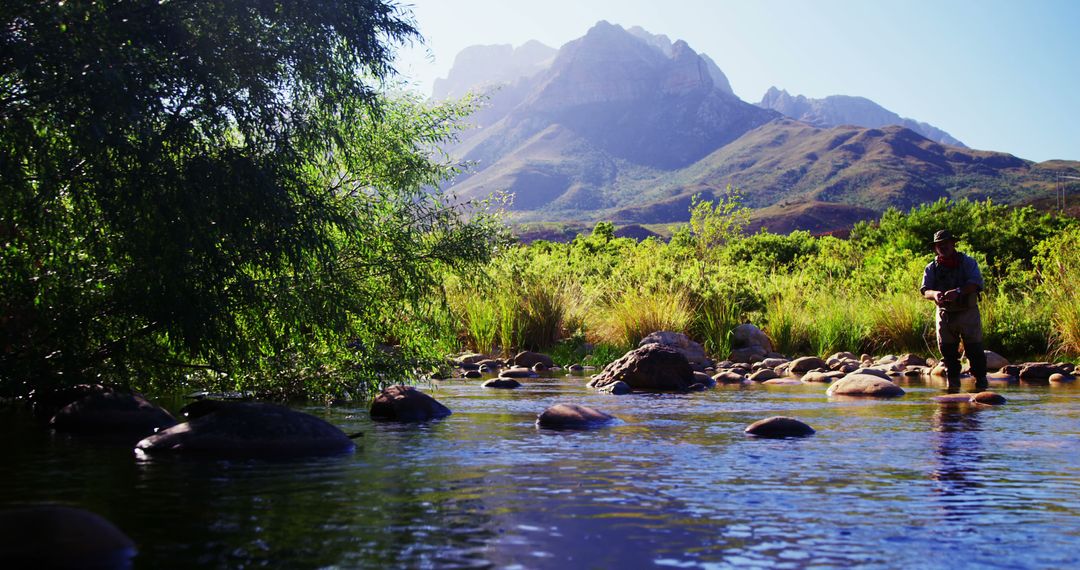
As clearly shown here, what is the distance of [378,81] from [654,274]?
42.7 ft

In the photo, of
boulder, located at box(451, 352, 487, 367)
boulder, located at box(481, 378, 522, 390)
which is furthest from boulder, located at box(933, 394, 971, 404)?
boulder, located at box(451, 352, 487, 367)

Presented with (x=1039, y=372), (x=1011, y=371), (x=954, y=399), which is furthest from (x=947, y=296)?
(x=1011, y=371)

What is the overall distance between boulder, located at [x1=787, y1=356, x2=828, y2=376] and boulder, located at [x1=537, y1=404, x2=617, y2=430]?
870 cm

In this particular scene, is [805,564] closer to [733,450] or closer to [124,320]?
[733,450]

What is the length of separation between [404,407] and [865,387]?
617 centimetres

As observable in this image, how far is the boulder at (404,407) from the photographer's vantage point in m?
9.91

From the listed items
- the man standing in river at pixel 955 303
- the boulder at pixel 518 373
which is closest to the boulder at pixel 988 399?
the man standing in river at pixel 955 303

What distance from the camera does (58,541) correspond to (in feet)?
13.2

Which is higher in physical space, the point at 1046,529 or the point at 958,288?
the point at 958,288

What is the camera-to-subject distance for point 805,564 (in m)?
4.07

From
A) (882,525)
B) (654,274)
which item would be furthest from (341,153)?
(654,274)

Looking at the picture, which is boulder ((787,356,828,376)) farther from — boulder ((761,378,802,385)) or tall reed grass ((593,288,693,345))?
tall reed grass ((593,288,693,345))

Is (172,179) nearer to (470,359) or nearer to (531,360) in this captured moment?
(531,360)

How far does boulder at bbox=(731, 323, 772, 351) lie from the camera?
19828 millimetres
